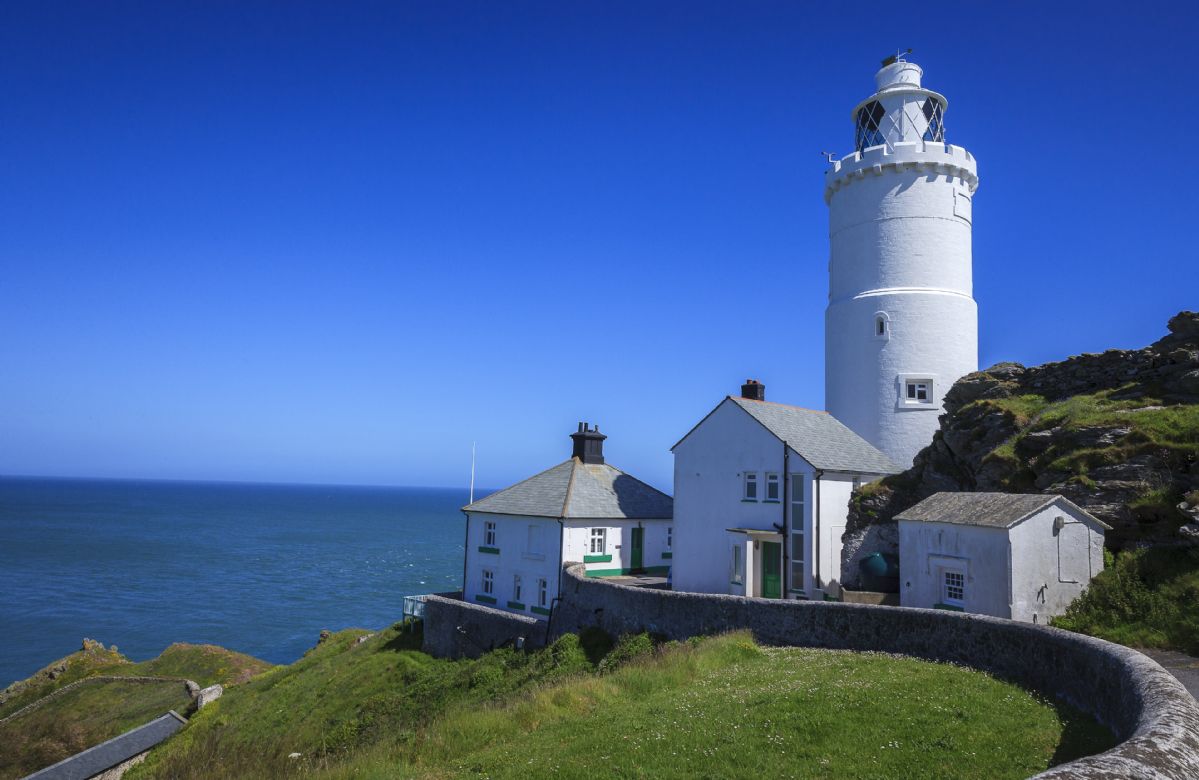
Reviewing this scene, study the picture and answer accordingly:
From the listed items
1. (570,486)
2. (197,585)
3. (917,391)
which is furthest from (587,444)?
(197,585)

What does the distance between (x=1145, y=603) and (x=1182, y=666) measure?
3042 millimetres

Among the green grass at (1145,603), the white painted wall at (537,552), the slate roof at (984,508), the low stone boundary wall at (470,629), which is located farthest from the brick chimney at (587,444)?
the green grass at (1145,603)

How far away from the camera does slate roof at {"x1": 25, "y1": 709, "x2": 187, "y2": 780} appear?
23.1m

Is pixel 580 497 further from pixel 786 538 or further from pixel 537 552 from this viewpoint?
pixel 786 538

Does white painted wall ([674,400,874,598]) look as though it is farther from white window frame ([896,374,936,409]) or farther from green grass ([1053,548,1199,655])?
green grass ([1053,548,1199,655])

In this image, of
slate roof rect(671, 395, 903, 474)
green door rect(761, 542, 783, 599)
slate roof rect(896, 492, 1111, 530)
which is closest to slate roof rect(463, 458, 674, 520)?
slate roof rect(671, 395, 903, 474)

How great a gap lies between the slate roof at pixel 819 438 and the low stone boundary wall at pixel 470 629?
26.1 ft

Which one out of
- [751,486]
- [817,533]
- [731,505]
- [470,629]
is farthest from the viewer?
[470,629]

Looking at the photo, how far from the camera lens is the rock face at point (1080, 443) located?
57.4 feet

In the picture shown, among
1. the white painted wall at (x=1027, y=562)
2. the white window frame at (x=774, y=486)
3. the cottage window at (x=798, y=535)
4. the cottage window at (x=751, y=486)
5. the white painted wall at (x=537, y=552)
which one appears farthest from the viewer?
the white painted wall at (x=537, y=552)

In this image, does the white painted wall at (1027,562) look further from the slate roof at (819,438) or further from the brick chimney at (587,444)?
the brick chimney at (587,444)

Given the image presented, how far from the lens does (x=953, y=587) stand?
695 inches

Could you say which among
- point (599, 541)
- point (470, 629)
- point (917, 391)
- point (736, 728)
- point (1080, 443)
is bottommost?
point (470, 629)

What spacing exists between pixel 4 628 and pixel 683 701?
53553mm
